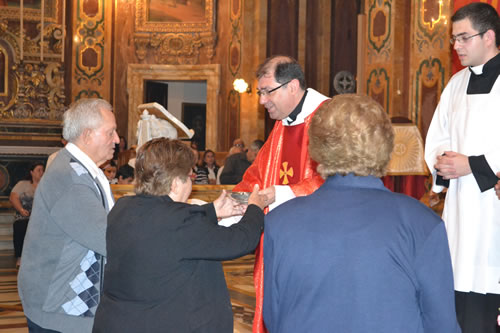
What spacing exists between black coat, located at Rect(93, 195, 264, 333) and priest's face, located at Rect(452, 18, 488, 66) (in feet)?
4.74

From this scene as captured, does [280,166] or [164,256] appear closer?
[164,256]

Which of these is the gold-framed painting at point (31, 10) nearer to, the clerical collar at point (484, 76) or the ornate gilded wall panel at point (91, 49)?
the ornate gilded wall panel at point (91, 49)

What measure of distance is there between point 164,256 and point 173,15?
1517 centimetres

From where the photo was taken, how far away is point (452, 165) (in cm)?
309

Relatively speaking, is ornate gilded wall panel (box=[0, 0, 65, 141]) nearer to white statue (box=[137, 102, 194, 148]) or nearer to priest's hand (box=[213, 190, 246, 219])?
white statue (box=[137, 102, 194, 148])

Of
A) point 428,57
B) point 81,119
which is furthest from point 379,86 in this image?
point 81,119

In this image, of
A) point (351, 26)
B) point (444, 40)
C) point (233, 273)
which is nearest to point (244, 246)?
point (233, 273)

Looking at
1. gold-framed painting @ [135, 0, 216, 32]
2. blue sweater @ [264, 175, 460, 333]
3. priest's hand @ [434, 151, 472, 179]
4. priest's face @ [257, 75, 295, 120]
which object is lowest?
blue sweater @ [264, 175, 460, 333]

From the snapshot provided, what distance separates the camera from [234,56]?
629 inches

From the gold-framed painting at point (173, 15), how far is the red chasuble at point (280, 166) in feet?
42.8

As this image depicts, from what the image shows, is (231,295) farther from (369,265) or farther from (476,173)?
(369,265)

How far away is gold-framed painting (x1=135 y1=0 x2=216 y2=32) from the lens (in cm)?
1669

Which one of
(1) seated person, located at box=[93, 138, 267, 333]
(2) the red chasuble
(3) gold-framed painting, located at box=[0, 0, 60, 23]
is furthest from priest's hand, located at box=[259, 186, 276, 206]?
(3) gold-framed painting, located at box=[0, 0, 60, 23]

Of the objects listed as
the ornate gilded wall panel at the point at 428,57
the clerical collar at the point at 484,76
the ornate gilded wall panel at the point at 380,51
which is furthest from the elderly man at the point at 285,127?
the ornate gilded wall panel at the point at 380,51
